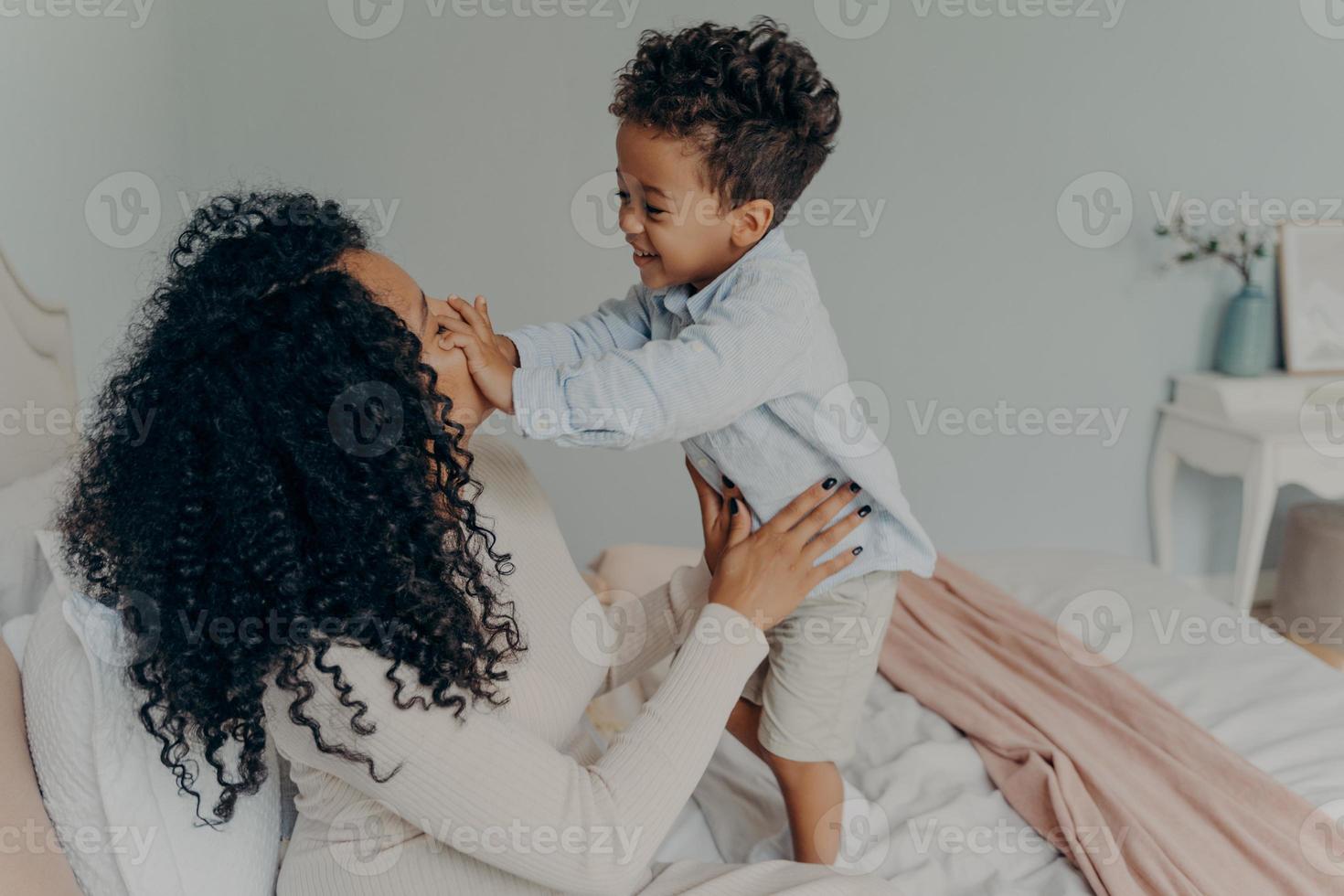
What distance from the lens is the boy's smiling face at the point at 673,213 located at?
1.16 meters

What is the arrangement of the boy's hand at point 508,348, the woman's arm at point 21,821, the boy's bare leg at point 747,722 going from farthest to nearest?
the boy's bare leg at point 747,722, the boy's hand at point 508,348, the woman's arm at point 21,821

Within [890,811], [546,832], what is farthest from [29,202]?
[890,811]

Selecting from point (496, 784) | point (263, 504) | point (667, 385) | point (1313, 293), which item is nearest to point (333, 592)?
point (263, 504)

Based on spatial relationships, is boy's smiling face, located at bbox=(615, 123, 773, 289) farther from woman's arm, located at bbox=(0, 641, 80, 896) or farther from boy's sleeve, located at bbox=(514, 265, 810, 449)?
woman's arm, located at bbox=(0, 641, 80, 896)

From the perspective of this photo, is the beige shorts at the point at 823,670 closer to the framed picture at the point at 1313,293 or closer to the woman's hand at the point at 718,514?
the woman's hand at the point at 718,514

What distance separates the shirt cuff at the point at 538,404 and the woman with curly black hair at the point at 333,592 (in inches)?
2.8

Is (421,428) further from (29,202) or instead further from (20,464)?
(29,202)

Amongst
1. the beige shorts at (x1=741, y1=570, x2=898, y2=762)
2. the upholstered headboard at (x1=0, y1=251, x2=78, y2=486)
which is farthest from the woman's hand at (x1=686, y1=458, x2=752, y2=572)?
the upholstered headboard at (x1=0, y1=251, x2=78, y2=486)

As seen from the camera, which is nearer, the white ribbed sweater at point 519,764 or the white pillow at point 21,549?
the white ribbed sweater at point 519,764

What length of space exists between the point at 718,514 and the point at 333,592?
545 millimetres

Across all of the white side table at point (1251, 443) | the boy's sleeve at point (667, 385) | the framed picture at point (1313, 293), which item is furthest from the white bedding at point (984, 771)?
the framed picture at point (1313, 293)

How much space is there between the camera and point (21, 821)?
79 centimetres

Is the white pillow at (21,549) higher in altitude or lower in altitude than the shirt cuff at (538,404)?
lower

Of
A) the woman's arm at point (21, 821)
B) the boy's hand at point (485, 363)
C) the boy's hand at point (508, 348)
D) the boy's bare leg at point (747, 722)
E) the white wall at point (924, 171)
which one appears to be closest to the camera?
the woman's arm at point (21, 821)
